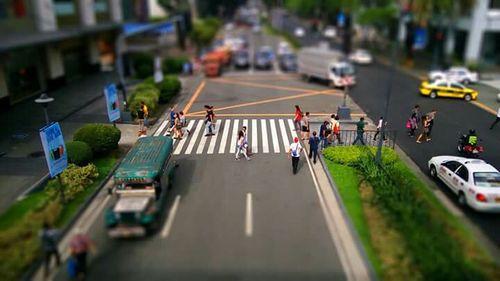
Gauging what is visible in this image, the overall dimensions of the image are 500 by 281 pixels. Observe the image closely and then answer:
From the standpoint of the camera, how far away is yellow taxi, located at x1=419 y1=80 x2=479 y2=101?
33594 millimetres

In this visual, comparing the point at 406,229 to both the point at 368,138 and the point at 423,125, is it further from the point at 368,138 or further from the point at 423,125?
the point at 423,125

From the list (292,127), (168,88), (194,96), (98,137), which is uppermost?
(168,88)

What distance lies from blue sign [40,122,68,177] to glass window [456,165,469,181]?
16425 mm

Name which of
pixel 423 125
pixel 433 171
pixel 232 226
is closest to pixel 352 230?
pixel 232 226

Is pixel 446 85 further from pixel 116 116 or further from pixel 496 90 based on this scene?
pixel 116 116

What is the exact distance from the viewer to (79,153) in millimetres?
19312

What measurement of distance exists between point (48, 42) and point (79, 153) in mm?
18325

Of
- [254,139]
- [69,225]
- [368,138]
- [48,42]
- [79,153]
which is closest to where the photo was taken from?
[69,225]

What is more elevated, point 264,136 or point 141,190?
point 141,190

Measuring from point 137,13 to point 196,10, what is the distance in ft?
164

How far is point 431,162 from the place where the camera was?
19.8 m

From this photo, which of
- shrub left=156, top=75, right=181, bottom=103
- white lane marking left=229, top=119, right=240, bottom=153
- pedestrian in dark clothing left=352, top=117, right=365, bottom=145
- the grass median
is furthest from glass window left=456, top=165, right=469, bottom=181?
shrub left=156, top=75, right=181, bottom=103

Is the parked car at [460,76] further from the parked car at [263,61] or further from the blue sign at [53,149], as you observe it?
the blue sign at [53,149]

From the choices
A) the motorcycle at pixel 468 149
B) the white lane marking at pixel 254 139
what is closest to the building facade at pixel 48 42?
the white lane marking at pixel 254 139
